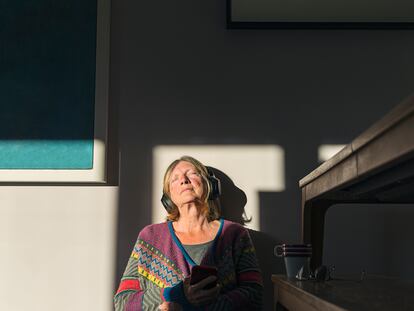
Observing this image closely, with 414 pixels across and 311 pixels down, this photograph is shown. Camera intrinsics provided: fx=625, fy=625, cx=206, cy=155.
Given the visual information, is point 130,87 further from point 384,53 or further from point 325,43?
point 384,53

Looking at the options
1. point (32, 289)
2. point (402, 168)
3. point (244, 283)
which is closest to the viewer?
point (402, 168)

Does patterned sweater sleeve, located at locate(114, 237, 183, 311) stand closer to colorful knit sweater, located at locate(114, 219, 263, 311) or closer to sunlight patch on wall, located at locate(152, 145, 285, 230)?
colorful knit sweater, located at locate(114, 219, 263, 311)

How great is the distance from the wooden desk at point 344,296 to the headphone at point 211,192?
59 centimetres

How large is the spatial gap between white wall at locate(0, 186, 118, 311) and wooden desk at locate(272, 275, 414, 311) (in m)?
0.85

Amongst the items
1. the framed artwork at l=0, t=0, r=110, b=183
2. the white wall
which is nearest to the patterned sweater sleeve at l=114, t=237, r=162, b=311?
the white wall

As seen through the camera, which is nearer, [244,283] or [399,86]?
[244,283]

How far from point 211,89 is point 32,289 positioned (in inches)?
39.6

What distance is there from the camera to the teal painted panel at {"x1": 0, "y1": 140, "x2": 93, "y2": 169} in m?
2.33

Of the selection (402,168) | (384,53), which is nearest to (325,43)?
(384,53)

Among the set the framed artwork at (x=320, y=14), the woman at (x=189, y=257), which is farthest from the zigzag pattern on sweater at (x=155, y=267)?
the framed artwork at (x=320, y=14)

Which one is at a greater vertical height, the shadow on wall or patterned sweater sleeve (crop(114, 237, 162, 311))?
the shadow on wall

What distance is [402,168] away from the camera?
3.86 ft

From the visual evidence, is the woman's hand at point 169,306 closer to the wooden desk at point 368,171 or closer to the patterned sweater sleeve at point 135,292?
the patterned sweater sleeve at point 135,292

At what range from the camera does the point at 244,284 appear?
208 cm
